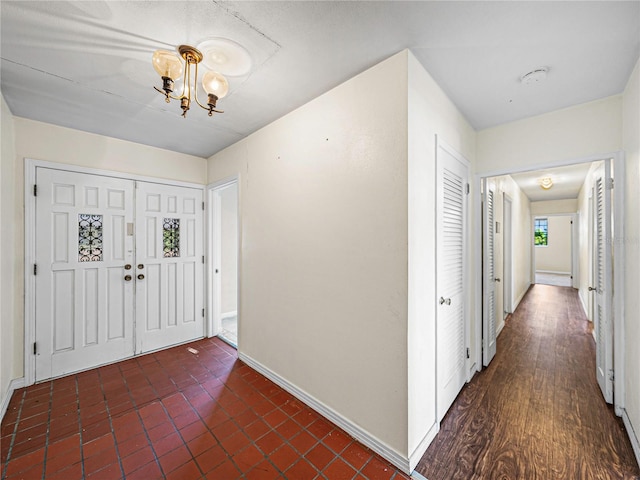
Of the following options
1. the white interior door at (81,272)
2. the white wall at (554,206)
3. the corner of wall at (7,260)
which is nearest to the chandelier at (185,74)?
the corner of wall at (7,260)

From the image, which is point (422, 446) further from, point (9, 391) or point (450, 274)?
point (9, 391)

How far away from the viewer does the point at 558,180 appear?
4730 millimetres

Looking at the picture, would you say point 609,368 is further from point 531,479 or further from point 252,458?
point 252,458

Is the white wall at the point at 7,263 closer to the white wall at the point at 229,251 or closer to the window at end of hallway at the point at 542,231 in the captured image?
the white wall at the point at 229,251

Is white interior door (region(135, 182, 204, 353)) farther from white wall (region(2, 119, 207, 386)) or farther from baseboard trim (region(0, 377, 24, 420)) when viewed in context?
baseboard trim (region(0, 377, 24, 420))

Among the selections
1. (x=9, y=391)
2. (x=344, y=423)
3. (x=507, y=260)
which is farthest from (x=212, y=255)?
(x=507, y=260)

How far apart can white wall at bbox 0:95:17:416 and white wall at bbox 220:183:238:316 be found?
2.36 m

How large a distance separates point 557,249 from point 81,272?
13.3 meters

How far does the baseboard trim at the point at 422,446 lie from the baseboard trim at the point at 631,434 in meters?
1.15

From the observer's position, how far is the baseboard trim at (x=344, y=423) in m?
1.59

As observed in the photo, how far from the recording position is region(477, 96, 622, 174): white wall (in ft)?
6.62

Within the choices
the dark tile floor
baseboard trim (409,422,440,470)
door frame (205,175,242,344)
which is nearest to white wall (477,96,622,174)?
baseboard trim (409,422,440,470)

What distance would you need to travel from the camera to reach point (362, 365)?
1788mm

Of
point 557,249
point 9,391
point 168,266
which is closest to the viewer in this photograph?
point 9,391
